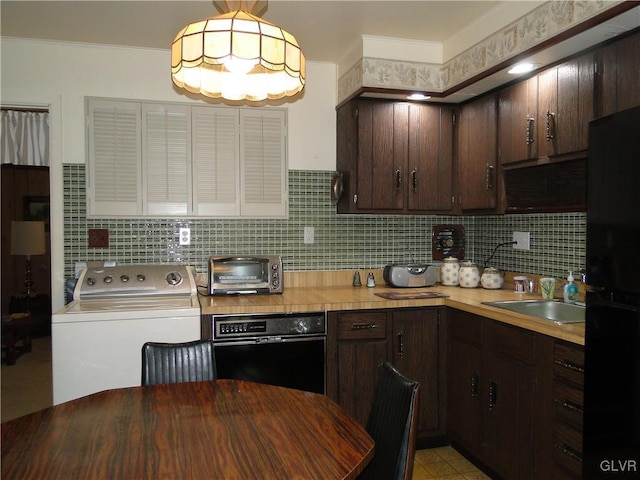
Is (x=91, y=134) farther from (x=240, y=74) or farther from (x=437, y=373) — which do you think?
(x=437, y=373)

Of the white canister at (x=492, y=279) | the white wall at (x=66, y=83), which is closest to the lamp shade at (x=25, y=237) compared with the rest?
the white wall at (x=66, y=83)

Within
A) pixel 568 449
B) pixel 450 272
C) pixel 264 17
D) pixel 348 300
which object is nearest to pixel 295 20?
pixel 264 17

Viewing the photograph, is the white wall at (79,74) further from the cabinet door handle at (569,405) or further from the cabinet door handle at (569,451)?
the cabinet door handle at (569,451)

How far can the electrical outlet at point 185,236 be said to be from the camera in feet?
10.7

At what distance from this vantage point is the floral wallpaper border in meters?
2.08

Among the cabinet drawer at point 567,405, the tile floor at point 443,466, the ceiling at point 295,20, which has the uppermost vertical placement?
the ceiling at point 295,20

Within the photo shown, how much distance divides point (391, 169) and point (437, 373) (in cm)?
135


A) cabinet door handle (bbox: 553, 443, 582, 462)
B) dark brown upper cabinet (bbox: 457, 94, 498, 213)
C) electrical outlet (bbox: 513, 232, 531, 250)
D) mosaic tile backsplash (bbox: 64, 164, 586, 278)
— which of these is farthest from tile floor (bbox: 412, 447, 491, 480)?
dark brown upper cabinet (bbox: 457, 94, 498, 213)

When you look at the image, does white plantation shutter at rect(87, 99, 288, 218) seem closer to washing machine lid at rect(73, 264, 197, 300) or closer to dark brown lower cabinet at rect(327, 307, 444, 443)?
washing machine lid at rect(73, 264, 197, 300)

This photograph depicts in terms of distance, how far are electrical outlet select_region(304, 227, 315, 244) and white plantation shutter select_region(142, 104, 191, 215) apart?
0.83m

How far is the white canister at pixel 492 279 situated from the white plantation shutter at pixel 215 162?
1761 millimetres

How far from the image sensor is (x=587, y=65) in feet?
7.33

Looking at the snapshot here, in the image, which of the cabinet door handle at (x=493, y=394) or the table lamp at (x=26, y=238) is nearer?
the cabinet door handle at (x=493, y=394)

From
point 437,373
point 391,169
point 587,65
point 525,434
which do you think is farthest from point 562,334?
point 391,169
